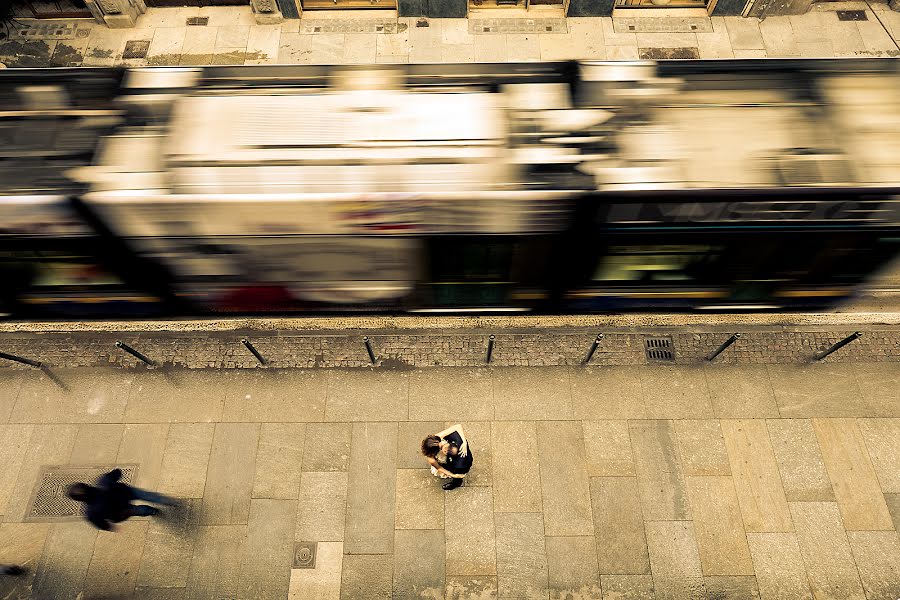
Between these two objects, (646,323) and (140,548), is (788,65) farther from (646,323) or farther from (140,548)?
(140,548)

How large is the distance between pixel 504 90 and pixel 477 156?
1084 millimetres

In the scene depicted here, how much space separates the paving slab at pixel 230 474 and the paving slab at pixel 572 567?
454 centimetres

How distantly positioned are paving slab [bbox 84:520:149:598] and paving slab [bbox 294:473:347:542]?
89.9 inches

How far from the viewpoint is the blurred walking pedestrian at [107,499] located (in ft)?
21.7

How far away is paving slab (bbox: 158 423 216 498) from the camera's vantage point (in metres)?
7.89

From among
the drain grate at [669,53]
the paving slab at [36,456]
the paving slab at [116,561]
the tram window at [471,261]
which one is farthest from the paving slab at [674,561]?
the drain grate at [669,53]

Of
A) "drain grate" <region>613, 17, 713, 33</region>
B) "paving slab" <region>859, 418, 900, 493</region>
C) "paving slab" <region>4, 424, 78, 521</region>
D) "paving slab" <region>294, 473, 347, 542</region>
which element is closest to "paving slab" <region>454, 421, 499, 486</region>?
"paving slab" <region>294, 473, 347, 542</region>

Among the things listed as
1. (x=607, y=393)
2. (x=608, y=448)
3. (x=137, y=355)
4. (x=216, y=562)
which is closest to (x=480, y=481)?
(x=608, y=448)

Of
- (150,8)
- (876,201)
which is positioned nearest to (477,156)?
(876,201)

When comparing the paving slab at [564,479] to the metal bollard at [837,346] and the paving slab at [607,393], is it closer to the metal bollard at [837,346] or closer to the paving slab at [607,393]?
the paving slab at [607,393]

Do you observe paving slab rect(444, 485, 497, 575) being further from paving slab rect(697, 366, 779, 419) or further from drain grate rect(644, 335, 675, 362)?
paving slab rect(697, 366, 779, 419)

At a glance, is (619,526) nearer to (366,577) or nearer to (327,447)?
(366,577)

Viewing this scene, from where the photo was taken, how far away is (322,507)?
7762 mm

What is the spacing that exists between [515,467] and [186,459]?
5123 mm
